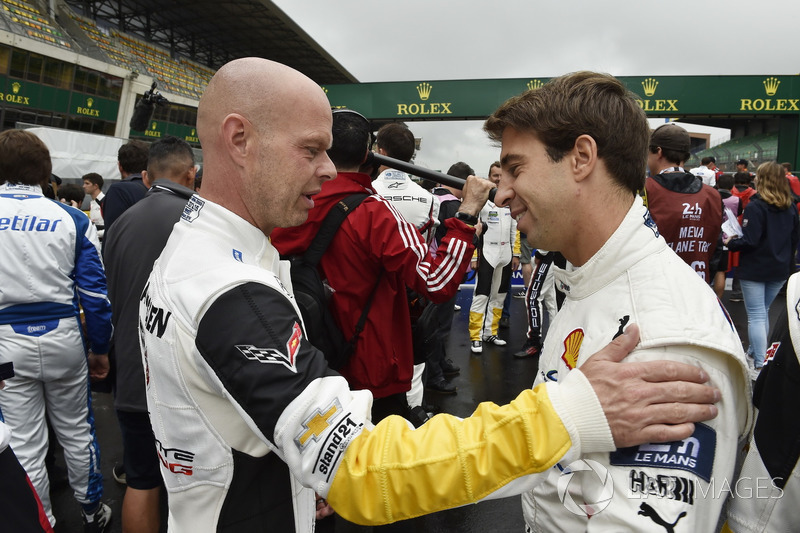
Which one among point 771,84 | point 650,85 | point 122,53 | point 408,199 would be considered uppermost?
point 122,53

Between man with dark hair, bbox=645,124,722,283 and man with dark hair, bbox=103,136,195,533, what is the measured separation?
3710mm

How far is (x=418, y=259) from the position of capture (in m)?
2.46

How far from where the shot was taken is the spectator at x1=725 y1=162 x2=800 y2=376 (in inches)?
191

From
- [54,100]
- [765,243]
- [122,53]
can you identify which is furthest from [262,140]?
[122,53]

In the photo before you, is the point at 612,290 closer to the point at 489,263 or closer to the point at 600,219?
the point at 600,219

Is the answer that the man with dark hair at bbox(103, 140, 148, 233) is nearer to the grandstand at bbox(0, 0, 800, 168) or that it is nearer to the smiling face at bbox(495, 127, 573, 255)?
the smiling face at bbox(495, 127, 573, 255)

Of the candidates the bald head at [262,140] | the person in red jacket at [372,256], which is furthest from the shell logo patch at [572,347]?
the person in red jacket at [372,256]

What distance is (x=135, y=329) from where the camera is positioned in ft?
8.30

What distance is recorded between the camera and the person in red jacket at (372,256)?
242 cm

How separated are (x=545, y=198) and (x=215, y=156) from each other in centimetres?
94

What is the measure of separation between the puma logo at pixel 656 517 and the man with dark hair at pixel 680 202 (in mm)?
3691

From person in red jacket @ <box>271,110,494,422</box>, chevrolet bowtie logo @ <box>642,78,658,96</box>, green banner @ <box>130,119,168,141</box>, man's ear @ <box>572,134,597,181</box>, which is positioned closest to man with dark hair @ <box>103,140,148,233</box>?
person in red jacket @ <box>271,110,494,422</box>

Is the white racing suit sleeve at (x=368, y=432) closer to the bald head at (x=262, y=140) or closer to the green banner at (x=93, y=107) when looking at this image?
the bald head at (x=262, y=140)

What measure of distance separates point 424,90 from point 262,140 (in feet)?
66.4
